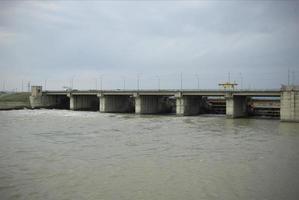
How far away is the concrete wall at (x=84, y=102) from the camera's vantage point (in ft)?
283

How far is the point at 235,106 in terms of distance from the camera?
60.0m

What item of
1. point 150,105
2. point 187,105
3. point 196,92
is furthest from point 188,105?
point 150,105

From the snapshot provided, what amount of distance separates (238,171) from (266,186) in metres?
3.11

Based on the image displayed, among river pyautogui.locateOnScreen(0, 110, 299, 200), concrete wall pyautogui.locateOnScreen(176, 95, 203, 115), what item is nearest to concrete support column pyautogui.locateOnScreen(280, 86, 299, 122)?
concrete wall pyautogui.locateOnScreen(176, 95, 203, 115)

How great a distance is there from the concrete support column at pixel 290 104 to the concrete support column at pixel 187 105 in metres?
20.7

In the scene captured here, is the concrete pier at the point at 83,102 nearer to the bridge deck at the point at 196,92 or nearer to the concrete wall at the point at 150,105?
the bridge deck at the point at 196,92

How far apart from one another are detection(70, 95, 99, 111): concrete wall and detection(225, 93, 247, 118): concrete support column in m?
44.9

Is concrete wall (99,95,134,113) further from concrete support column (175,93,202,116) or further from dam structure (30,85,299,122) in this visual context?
concrete support column (175,93,202,116)

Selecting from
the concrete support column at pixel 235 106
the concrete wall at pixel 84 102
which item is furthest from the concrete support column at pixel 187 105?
the concrete wall at pixel 84 102

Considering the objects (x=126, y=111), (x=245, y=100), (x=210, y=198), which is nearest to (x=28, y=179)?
(x=210, y=198)

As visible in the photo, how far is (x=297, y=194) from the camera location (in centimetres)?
1444

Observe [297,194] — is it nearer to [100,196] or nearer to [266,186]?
[266,186]

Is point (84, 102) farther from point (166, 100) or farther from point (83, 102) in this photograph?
point (166, 100)

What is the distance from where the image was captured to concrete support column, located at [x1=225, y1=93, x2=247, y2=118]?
58.9 metres
